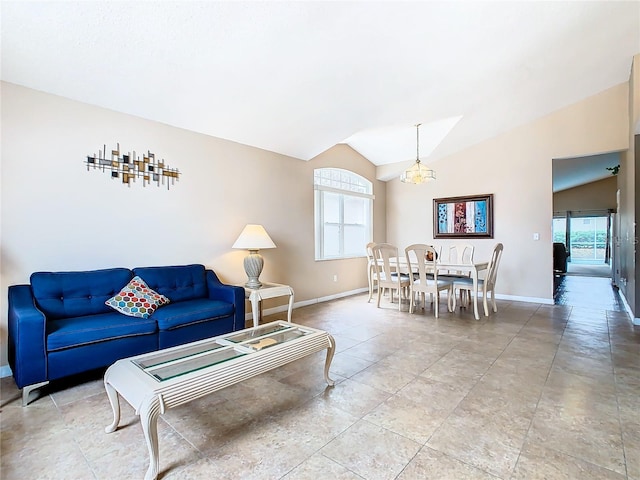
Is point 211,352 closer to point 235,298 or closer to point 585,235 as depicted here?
point 235,298

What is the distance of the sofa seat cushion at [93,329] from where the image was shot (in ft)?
7.60

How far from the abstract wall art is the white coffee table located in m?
2.05

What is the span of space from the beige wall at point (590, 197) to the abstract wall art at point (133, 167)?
40.6ft

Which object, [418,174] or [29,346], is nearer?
[29,346]

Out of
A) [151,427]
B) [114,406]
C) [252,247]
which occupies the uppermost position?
[252,247]

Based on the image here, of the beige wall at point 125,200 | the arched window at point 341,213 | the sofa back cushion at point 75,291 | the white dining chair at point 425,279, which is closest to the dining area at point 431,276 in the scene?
the white dining chair at point 425,279

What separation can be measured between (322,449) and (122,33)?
3.07 meters

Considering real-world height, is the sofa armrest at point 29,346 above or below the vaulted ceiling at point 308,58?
below

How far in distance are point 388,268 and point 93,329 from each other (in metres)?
3.85

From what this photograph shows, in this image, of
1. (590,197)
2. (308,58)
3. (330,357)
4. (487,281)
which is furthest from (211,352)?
(590,197)

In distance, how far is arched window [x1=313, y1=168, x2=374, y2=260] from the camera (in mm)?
5629

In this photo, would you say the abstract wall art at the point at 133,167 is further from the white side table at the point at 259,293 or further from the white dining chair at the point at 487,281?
the white dining chair at the point at 487,281

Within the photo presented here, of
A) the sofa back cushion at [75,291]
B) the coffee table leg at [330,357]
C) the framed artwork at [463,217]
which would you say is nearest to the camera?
the coffee table leg at [330,357]

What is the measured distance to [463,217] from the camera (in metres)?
6.25
